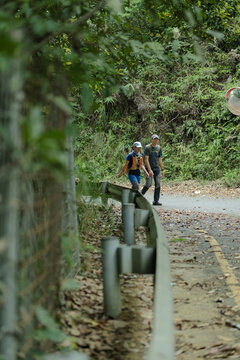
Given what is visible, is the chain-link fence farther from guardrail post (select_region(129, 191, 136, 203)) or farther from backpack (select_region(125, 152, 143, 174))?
backpack (select_region(125, 152, 143, 174))

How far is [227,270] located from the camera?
22.0ft

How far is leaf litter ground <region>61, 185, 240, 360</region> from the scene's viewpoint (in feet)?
12.9

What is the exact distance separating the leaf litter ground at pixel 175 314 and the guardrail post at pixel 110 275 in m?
0.13

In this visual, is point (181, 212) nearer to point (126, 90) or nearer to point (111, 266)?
point (126, 90)

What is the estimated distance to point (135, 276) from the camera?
6.08 meters

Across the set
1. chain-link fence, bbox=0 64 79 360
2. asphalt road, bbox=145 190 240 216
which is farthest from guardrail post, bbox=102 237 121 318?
asphalt road, bbox=145 190 240 216

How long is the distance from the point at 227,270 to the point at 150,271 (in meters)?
3.12

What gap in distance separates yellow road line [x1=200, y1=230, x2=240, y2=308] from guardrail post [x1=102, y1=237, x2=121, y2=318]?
5.02 feet

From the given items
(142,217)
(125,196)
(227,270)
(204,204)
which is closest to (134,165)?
(204,204)

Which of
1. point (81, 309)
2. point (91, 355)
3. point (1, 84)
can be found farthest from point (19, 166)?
point (81, 309)

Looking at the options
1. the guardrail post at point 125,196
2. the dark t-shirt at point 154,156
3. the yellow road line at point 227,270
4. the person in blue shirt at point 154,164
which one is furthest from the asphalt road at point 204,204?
the guardrail post at point 125,196

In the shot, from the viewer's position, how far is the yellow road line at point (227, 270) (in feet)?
18.5

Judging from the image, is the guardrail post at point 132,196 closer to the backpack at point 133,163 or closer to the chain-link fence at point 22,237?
the chain-link fence at point 22,237

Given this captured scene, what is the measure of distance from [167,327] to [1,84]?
4.22 ft
